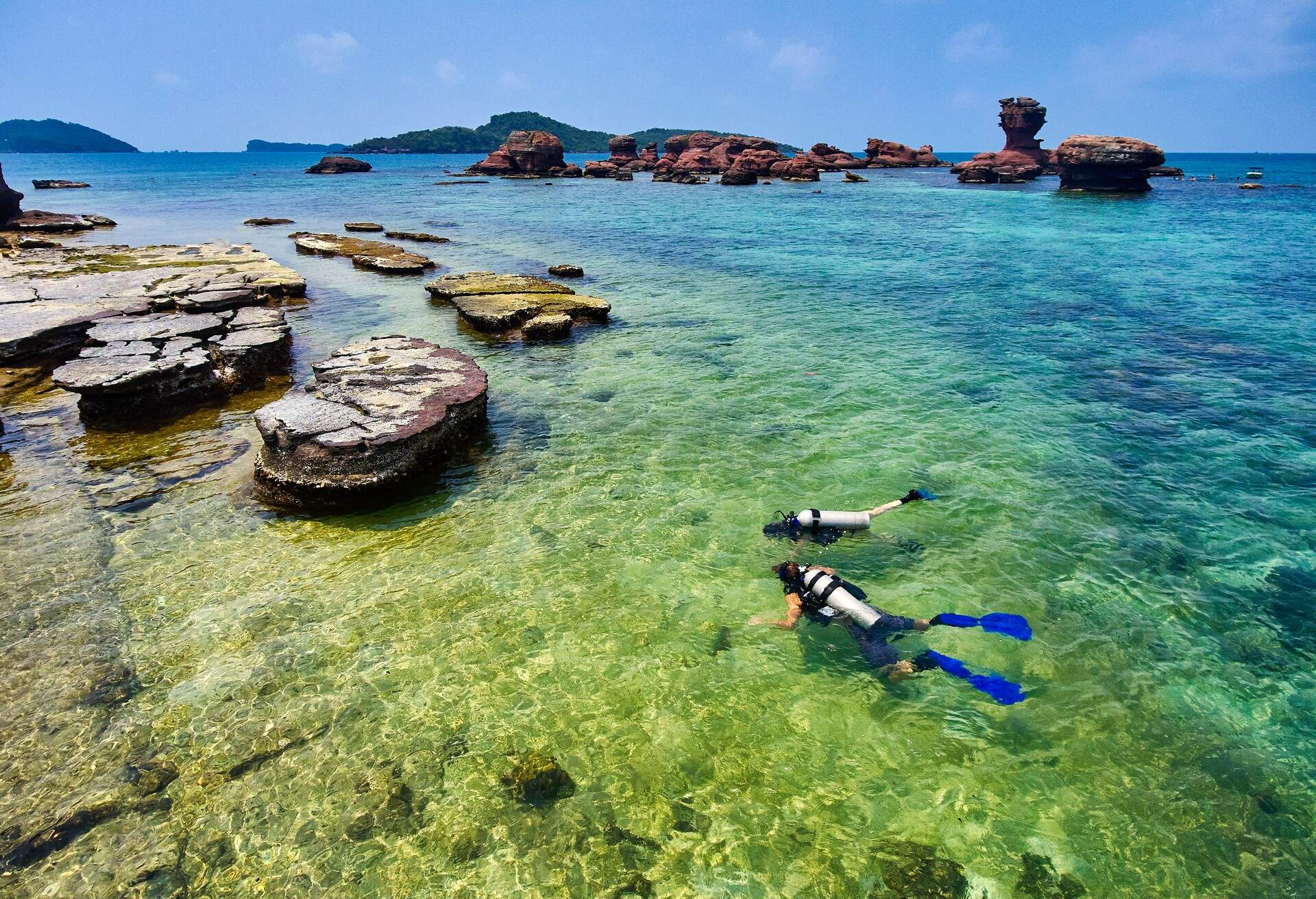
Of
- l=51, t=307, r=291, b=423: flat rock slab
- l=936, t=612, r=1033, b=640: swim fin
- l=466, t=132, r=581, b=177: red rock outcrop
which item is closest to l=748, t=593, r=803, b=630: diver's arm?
l=936, t=612, r=1033, b=640: swim fin

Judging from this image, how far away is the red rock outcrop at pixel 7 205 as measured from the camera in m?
30.3

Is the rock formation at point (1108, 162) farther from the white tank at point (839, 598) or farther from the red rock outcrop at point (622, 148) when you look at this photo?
the white tank at point (839, 598)

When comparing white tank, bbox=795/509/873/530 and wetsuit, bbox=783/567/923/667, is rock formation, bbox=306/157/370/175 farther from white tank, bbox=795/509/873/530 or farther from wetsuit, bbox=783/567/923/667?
wetsuit, bbox=783/567/923/667

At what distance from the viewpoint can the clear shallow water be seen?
4250 mm

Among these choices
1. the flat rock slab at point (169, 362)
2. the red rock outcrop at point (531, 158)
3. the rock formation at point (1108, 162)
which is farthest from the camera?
the red rock outcrop at point (531, 158)

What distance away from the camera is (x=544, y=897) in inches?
154

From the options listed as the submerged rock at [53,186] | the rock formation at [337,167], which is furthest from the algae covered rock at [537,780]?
the rock formation at [337,167]

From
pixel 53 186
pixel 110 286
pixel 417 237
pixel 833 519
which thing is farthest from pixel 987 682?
pixel 53 186

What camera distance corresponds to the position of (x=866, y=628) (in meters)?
5.93

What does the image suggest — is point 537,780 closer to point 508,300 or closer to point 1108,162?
point 508,300

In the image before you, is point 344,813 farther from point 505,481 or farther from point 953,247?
point 953,247

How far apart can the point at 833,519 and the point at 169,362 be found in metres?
11.4

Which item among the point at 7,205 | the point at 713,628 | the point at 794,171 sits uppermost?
the point at 794,171

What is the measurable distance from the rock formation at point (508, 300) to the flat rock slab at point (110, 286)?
488cm
